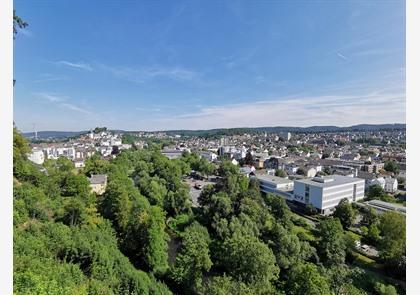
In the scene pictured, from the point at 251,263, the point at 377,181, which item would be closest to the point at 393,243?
the point at 251,263

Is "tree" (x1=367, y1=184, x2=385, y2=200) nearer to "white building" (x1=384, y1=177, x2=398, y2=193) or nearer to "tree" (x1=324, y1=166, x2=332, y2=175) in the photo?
"white building" (x1=384, y1=177, x2=398, y2=193)

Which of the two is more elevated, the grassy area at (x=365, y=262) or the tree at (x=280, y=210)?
the tree at (x=280, y=210)

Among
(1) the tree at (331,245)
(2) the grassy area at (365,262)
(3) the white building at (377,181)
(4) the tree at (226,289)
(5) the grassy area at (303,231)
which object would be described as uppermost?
(4) the tree at (226,289)

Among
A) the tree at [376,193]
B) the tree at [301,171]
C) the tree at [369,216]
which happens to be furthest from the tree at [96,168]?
the tree at [376,193]

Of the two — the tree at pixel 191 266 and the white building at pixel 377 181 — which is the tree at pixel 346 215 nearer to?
the tree at pixel 191 266

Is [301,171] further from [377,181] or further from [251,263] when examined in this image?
[251,263]

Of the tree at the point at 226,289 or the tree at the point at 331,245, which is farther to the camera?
the tree at the point at 331,245
